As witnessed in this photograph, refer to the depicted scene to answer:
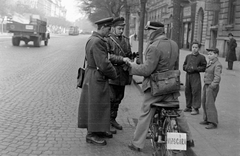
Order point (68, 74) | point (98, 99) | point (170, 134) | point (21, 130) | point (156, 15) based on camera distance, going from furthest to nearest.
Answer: point (156, 15), point (68, 74), point (21, 130), point (98, 99), point (170, 134)

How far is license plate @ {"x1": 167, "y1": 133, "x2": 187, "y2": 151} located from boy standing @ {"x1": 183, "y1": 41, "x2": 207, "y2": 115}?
116 inches

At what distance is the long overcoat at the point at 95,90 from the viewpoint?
4.39 metres

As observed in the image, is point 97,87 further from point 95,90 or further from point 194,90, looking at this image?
point 194,90

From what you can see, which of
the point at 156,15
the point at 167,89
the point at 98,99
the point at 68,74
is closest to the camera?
the point at 167,89

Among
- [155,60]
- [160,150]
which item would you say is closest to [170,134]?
[160,150]

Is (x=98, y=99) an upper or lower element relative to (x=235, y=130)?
upper

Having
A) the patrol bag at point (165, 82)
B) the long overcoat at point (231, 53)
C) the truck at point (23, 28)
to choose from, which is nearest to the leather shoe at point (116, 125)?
the patrol bag at point (165, 82)

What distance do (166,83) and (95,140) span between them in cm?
153

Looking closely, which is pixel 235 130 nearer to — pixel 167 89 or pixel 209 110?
pixel 209 110

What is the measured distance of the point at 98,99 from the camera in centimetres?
452

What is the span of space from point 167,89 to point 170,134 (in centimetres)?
61

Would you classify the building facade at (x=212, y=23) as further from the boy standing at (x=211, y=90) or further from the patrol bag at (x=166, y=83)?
the patrol bag at (x=166, y=83)

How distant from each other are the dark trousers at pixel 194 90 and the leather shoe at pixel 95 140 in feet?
8.31

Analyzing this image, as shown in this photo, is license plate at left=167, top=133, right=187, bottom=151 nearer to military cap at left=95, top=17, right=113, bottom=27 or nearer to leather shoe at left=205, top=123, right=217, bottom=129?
military cap at left=95, top=17, right=113, bottom=27
